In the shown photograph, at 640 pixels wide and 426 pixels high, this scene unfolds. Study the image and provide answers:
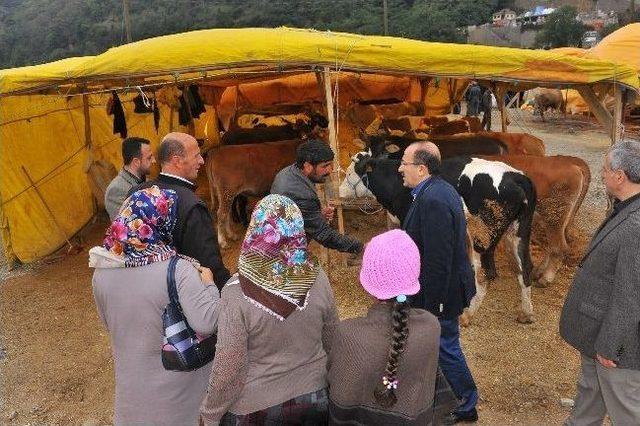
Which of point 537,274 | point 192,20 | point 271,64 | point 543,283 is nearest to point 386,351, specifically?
point 271,64

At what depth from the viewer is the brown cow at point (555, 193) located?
6523 mm

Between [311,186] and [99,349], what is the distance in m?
2.84

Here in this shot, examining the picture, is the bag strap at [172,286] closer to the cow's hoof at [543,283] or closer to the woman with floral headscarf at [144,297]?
the woman with floral headscarf at [144,297]

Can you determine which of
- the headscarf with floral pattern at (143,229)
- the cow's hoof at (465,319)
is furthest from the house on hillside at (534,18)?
the headscarf with floral pattern at (143,229)

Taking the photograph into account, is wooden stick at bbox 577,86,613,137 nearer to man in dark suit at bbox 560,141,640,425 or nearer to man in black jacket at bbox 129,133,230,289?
man in dark suit at bbox 560,141,640,425

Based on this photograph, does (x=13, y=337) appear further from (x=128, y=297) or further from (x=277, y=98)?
(x=277, y=98)

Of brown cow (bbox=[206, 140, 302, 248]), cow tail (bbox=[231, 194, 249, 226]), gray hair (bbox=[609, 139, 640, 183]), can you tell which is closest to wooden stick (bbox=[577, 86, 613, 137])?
gray hair (bbox=[609, 139, 640, 183])

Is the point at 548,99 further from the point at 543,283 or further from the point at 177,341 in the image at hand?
the point at 177,341

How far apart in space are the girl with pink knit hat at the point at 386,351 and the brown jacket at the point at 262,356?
110 mm

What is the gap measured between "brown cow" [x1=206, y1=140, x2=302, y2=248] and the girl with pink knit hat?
630cm

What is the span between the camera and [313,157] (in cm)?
473

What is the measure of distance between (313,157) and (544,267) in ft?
12.3

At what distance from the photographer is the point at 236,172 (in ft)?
27.8

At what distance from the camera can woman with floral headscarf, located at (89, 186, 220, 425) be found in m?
2.43
